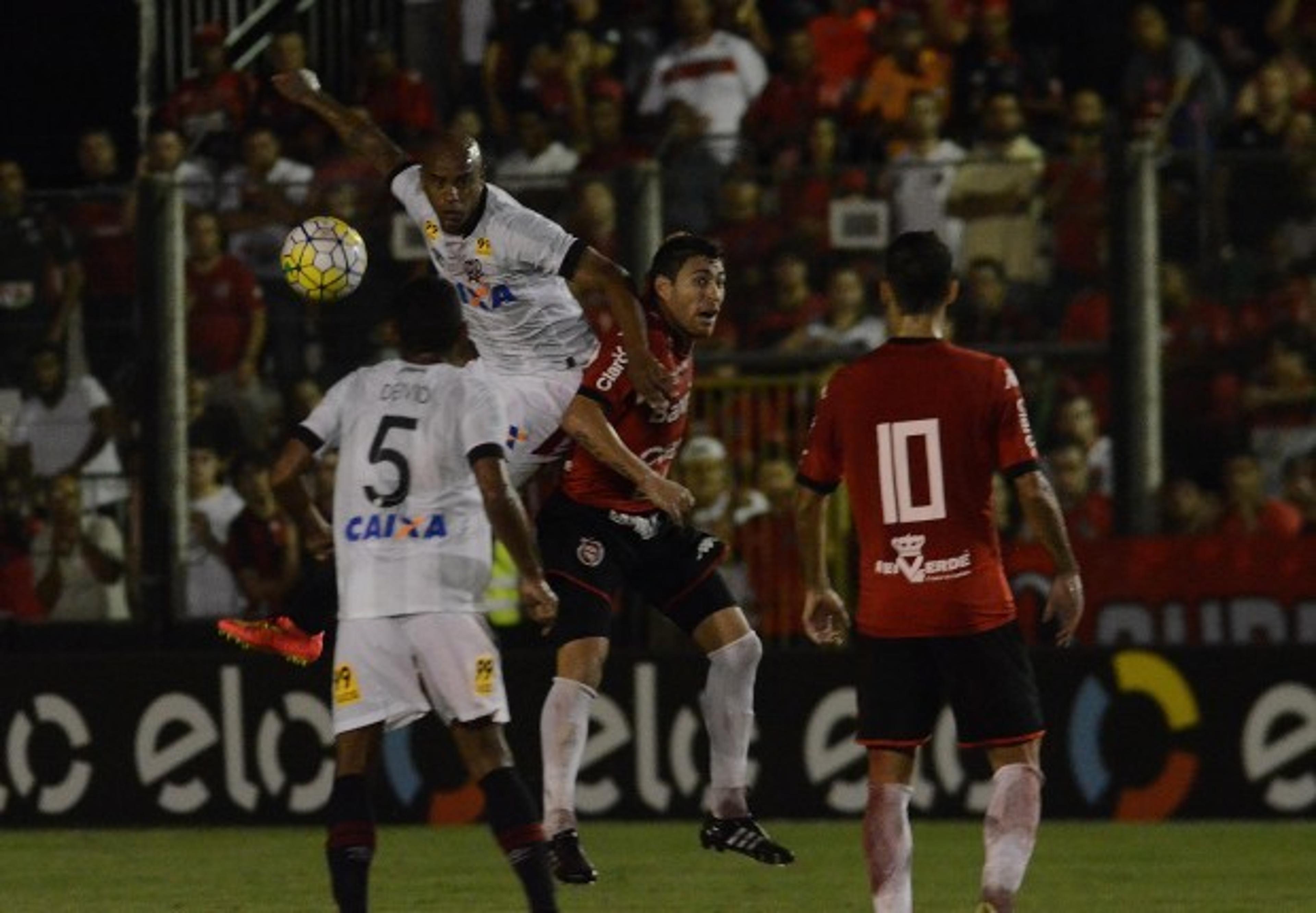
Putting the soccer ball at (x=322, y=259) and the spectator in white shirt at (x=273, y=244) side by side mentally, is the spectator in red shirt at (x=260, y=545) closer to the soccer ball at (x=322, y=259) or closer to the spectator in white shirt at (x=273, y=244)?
the spectator in white shirt at (x=273, y=244)

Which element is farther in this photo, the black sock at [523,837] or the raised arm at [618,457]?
the raised arm at [618,457]

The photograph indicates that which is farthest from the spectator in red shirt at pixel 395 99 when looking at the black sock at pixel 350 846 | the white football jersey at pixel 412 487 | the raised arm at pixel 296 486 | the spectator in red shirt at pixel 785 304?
the black sock at pixel 350 846

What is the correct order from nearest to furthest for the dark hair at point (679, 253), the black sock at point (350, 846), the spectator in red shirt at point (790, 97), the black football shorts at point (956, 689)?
the black football shorts at point (956, 689)
the black sock at point (350, 846)
the dark hair at point (679, 253)
the spectator in red shirt at point (790, 97)

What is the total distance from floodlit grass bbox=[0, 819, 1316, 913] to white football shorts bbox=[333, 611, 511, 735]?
171cm

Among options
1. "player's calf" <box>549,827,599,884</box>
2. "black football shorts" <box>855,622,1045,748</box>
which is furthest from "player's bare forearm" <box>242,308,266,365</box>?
"black football shorts" <box>855,622,1045,748</box>

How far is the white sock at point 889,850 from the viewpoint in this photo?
790 centimetres

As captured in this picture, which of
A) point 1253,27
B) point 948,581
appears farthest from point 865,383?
point 1253,27

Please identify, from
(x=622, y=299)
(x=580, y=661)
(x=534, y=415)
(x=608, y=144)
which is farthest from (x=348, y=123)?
(x=608, y=144)

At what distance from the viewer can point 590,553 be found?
9906 mm

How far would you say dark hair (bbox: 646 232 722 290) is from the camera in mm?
9734

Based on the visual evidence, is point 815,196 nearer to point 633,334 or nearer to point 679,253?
point 679,253

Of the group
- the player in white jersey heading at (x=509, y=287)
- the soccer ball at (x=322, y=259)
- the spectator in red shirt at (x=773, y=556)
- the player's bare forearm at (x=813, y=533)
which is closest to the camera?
the player's bare forearm at (x=813, y=533)

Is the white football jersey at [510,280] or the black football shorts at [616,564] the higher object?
the white football jersey at [510,280]

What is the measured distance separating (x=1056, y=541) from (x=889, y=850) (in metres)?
0.92
